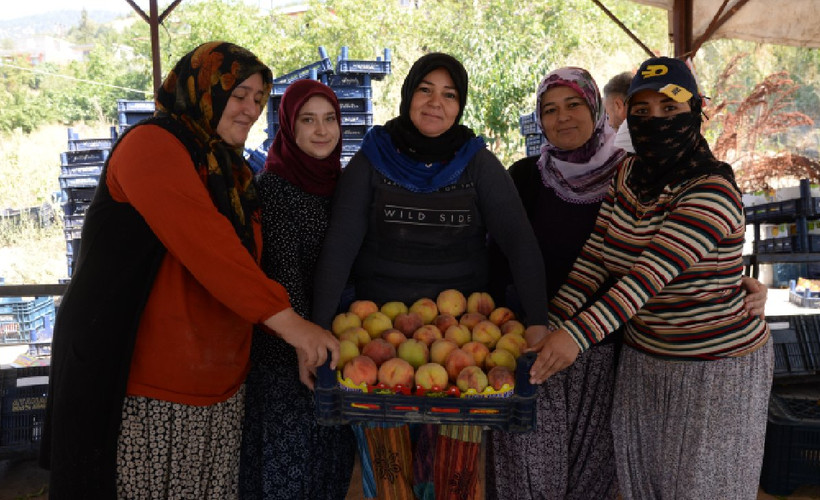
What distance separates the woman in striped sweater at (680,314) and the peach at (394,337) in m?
0.43

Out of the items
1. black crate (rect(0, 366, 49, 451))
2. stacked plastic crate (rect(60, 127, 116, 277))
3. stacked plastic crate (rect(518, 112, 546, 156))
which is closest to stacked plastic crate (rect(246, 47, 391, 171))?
stacked plastic crate (rect(518, 112, 546, 156))

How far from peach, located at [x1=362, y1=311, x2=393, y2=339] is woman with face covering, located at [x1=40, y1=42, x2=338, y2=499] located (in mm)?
217

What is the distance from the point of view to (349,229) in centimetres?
224

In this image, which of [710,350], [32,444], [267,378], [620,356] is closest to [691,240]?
[710,350]

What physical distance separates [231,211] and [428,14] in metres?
19.6

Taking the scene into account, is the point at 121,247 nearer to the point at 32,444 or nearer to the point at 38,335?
the point at 32,444

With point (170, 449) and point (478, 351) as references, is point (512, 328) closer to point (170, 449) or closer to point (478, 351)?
point (478, 351)

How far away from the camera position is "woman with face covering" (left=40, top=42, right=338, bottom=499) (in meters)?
1.75

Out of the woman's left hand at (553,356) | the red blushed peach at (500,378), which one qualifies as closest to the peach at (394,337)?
the red blushed peach at (500,378)

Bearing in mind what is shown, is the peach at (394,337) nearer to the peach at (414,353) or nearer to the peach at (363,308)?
the peach at (414,353)

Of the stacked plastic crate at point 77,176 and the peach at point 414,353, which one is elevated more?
the stacked plastic crate at point 77,176

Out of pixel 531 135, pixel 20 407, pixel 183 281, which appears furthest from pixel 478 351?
pixel 531 135

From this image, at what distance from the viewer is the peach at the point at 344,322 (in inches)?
81.9

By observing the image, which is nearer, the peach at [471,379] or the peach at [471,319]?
the peach at [471,379]
